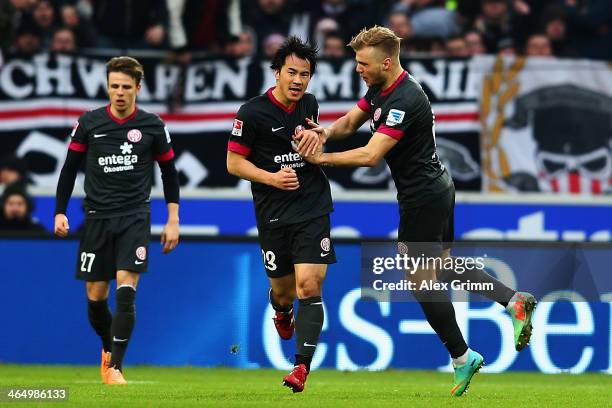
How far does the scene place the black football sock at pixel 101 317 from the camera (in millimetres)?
10812

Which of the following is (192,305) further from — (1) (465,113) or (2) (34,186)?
(1) (465,113)

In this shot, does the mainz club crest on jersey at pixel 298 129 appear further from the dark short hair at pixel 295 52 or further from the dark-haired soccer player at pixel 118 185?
the dark-haired soccer player at pixel 118 185

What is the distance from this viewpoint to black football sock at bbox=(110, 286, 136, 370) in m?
10.3

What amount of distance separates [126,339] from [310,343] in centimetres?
189

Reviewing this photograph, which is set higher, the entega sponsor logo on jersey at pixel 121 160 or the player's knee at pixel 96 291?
the entega sponsor logo on jersey at pixel 121 160

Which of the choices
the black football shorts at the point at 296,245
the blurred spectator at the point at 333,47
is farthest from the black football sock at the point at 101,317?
the blurred spectator at the point at 333,47

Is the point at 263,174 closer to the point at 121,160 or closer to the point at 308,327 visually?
the point at 308,327

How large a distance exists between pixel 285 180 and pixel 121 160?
182 centimetres

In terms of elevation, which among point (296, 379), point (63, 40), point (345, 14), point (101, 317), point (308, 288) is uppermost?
point (345, 14)

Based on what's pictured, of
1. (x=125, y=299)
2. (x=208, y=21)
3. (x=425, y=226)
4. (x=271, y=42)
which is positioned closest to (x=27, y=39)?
(x=208, y=21)

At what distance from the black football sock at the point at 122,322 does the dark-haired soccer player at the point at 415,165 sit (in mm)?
2032

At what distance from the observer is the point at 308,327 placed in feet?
29.9

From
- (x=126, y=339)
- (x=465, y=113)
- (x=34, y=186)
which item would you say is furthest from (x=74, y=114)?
(x=126, y=339)

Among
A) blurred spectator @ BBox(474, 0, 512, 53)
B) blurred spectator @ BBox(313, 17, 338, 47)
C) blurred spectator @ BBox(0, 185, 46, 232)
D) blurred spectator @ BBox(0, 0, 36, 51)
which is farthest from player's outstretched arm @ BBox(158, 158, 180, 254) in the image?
blurred spectator @ BBox(474, 0, 512, 53)
